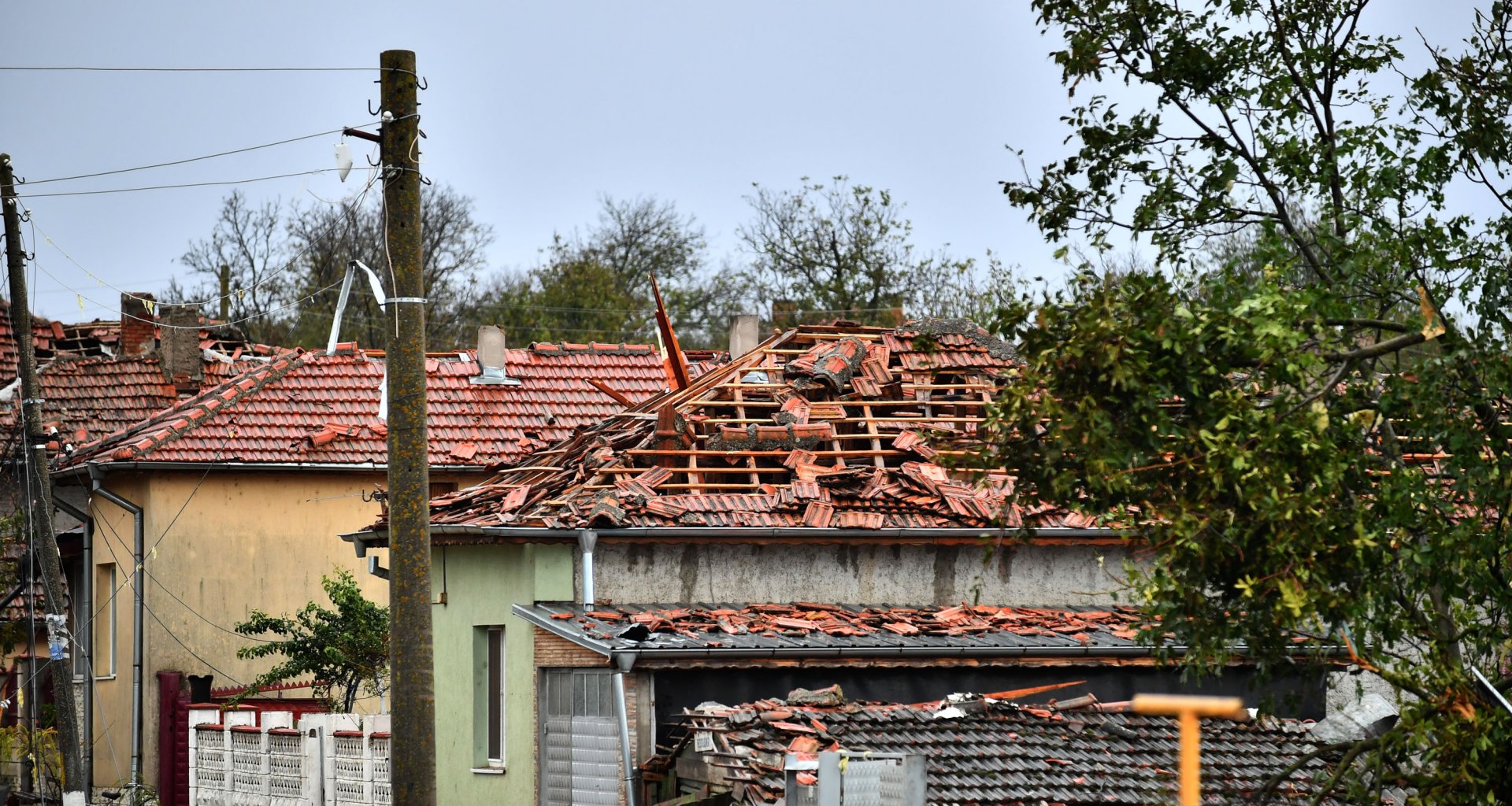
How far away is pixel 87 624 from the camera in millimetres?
29266

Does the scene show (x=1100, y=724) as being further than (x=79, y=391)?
No

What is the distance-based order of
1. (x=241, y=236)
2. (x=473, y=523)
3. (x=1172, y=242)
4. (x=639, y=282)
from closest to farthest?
(x=1172, y=242) → (x=473, y=523) → (x=241, y=236) → (x=639, y=282)

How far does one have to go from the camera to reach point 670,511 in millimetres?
17938

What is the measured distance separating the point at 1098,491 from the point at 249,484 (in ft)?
66.6

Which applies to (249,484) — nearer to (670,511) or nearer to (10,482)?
(10,482)

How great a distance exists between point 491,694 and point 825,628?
405 cm

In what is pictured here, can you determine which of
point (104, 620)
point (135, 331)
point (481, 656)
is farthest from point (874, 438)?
point (135, 331)

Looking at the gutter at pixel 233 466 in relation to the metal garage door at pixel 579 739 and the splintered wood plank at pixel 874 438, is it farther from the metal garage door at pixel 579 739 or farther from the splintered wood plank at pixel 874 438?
the metal garage door at pixel 579 739

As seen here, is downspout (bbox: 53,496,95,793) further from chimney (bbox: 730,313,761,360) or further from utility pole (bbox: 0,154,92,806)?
chimney (bbox: 730,313,761,360)

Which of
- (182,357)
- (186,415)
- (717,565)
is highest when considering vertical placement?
(182,357)

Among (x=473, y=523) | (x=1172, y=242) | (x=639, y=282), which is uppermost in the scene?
(x=639, y=282)

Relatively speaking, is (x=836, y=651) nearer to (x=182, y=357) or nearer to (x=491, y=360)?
(x=491, y=360)

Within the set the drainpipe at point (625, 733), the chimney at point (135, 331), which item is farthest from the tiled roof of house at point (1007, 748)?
the chimney at point (135, 331)

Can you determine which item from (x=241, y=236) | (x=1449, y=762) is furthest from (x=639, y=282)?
(x=1449, y=762)
